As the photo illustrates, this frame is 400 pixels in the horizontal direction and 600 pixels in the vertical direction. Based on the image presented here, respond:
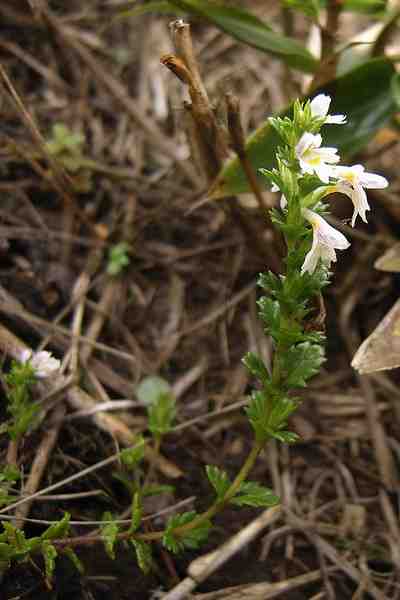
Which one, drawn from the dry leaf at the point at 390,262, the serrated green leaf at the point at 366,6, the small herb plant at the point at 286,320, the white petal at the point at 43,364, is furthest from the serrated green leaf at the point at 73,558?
the serrated green leaf at the point at 366,6

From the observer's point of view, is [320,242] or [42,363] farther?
[42,363]

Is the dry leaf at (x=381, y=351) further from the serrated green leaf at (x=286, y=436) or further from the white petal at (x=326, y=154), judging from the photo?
the white petal at (x=326, y=154)

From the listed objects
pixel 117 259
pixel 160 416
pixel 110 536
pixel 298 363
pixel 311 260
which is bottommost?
pixel 110 536

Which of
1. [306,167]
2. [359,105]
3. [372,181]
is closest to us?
[306,167]

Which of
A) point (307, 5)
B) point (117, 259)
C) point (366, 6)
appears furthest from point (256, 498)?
point (366, 6)

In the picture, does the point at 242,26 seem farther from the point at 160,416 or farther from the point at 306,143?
the point at 160,416

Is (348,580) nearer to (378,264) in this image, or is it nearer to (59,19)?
(378,264)

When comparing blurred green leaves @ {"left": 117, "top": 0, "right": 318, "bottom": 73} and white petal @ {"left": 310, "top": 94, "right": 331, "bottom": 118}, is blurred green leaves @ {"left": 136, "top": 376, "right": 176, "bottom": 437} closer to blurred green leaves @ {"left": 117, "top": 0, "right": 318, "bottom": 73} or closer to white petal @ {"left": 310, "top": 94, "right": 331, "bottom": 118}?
white petal @ {"left": 310, "top": 94, "right": 331, "bottom": 118}

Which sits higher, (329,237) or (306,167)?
(306,167)
